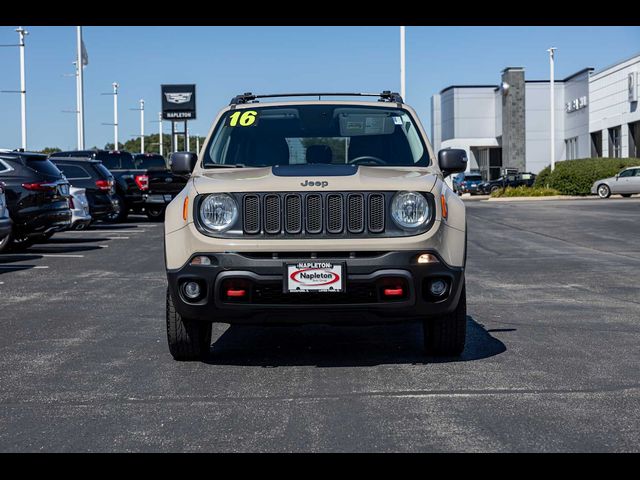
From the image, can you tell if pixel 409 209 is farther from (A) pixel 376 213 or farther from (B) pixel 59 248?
(B) pixel 59 248

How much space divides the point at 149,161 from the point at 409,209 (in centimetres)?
2670

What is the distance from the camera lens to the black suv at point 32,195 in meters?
17.2

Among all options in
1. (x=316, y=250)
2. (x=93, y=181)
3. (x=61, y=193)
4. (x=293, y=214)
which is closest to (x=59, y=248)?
(x=61, y=193)

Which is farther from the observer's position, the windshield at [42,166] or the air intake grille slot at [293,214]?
the windshield at [42,166]

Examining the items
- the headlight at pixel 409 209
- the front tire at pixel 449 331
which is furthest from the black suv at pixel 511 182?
the headlight at pixel 409 209

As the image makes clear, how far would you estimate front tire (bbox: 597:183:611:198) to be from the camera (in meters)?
49.9

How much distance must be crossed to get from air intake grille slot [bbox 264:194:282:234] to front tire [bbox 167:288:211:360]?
36.0 inches

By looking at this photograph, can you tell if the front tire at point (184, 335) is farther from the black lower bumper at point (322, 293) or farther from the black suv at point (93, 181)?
the black suv at point (93, 181)

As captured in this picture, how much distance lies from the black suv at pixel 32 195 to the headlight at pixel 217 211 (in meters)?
10.9

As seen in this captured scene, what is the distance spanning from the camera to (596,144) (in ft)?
217
